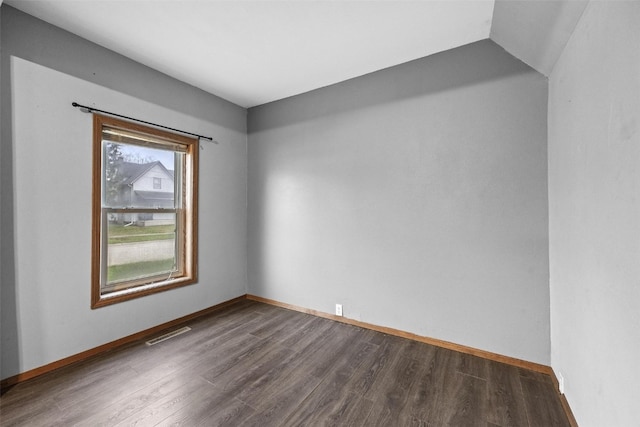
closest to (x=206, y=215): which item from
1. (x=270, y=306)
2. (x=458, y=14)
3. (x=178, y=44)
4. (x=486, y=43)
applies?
(x=270, y=306)

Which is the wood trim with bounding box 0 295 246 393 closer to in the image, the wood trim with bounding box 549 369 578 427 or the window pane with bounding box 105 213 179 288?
the window pane with bounding box 105 213 179 288

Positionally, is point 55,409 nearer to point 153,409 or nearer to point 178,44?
point 153,409

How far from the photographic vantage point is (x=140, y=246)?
290 centimetres

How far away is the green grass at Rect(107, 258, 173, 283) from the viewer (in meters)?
2.66

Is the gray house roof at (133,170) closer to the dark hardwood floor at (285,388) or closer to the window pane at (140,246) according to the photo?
the window pane at (140,246)

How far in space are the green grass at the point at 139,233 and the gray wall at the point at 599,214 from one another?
3605mm

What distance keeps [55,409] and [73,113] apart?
2190 millimetres

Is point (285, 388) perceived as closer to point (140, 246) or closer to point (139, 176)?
point (140, 246)

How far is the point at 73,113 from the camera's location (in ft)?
7.39

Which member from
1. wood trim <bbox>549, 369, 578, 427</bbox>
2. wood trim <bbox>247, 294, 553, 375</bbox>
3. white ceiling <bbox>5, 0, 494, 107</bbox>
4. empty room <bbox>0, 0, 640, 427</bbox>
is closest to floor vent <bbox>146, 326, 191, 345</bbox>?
empty room <bbox>0, 0, 640, 427</bbox>

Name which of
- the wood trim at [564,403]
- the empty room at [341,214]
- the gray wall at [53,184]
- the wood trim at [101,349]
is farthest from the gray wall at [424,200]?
the gray wall at [53,184]

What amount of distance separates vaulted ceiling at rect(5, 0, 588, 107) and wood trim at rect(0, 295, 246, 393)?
2702 mm

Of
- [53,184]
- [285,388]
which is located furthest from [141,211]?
[285,388]

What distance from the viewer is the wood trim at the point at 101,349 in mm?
1972
